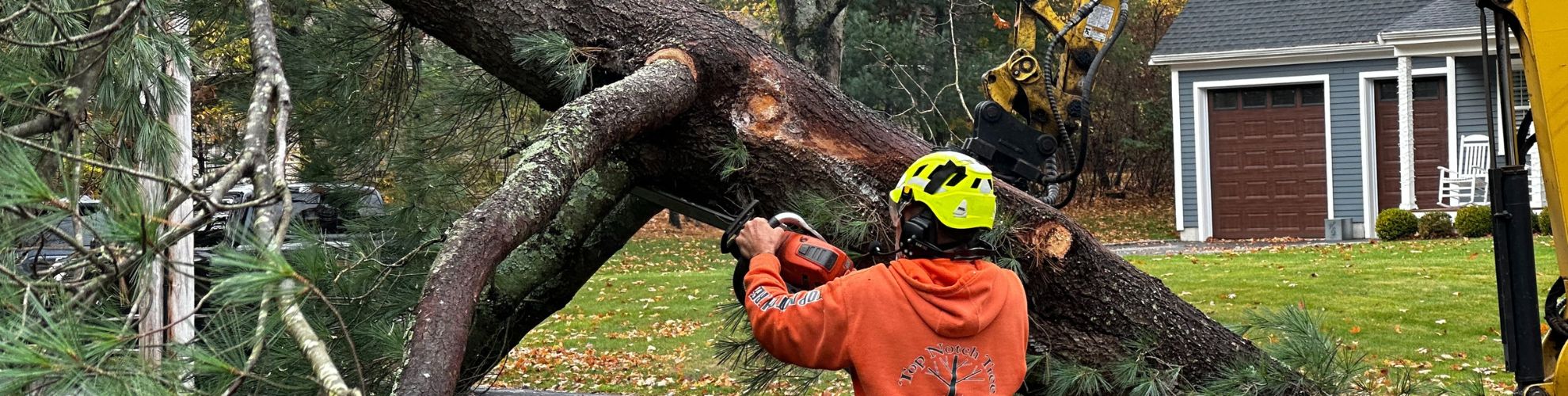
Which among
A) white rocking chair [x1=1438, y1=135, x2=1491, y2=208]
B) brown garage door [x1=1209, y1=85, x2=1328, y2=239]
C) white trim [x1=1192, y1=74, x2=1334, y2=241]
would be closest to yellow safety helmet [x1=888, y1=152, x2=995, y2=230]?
white rocking chair [x1=1438, y1=135, x2=1491, y2=208]

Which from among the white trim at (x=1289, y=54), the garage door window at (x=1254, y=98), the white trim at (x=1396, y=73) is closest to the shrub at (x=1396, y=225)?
the white trim at (x=1396, y=73)

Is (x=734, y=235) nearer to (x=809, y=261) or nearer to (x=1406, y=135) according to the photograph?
(x=809, y=261)

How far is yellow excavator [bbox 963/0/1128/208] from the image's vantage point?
4352 millimetres

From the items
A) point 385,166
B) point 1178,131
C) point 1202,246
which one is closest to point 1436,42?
point 1178,131

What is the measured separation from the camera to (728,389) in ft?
25.3

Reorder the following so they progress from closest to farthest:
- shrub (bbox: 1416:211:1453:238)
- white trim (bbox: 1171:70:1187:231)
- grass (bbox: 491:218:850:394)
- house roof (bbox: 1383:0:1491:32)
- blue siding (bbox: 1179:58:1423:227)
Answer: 1. grass (bbox: 491:218:850:394)
2. shrub (bbox: 1416:211:1453:238)
3. house roof (bbox: 1383:0:1491:32)
4. blue siding (bbox: 1179:58:1423:227)
5. white trim (bbox: 1171:70:1187:231)

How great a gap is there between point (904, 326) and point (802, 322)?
8.4 inches

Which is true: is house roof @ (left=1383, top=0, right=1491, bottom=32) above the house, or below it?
above

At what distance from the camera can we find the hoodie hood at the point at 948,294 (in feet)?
8.68

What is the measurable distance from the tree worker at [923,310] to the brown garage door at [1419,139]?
15.8 m

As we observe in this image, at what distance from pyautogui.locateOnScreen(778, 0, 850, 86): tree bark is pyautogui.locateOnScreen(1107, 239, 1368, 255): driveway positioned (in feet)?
21.6

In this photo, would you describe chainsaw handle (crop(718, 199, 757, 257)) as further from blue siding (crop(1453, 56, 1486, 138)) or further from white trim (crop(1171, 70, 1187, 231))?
white trim (crop(1171, 70, 1187, 231))

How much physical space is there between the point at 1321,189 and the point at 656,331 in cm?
1090

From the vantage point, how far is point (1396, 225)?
14.9 metres
